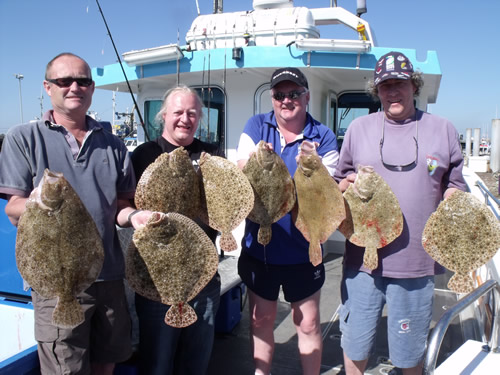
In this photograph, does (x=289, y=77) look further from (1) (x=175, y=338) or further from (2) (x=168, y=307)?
(1) (x=175, y=338)

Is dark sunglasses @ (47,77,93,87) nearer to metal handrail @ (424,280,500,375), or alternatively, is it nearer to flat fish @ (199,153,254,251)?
flat fish @ (199,153,254,251)

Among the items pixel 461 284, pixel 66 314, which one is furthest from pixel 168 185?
pixel 461 284

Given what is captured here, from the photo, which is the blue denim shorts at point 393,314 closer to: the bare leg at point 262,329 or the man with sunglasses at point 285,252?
the man with sunglasses at point 285,252

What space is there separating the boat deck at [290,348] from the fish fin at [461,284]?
1.62 m

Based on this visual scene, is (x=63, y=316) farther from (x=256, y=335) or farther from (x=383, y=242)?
(x=383, y=242)

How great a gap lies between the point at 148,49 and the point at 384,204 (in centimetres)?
561

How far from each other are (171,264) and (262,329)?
1.26 meters

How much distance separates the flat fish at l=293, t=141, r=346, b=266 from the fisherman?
2.28ft

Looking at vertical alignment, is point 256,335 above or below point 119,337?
below

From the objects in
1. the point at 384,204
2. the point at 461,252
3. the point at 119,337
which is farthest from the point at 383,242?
the point at 119,337

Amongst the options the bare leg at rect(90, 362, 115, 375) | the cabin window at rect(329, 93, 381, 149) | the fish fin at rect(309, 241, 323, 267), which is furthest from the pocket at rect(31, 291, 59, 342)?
the cabin window at rect(329, 93, 381, 149)

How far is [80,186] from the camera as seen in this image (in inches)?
90.7

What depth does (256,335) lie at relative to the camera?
313cm

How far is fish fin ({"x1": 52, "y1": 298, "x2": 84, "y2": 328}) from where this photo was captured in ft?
6.68
